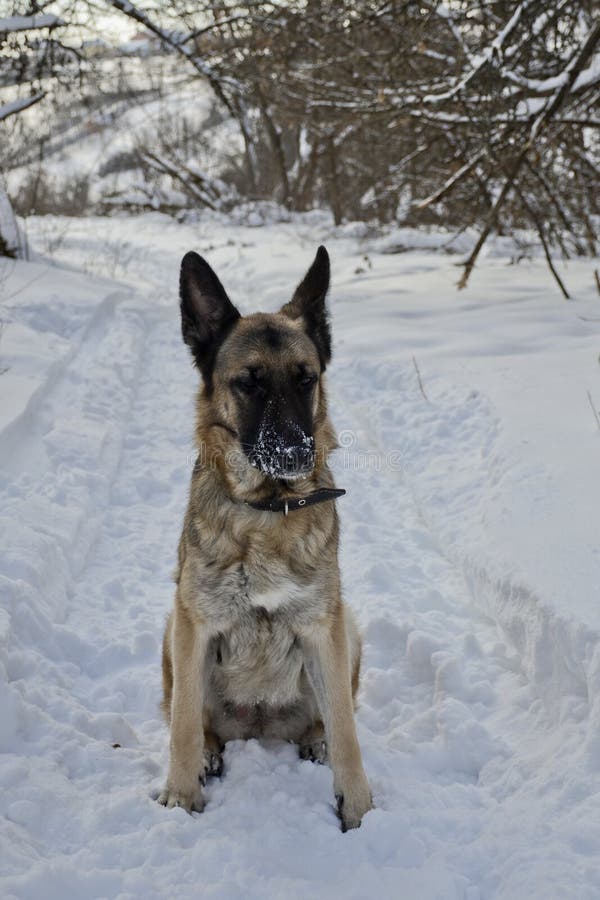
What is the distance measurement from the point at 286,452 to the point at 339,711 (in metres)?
1.03

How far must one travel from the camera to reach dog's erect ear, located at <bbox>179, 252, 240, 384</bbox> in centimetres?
313

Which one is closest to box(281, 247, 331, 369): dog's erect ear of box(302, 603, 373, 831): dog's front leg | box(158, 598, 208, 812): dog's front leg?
box(302, 603, 373, 831): dog's front leg

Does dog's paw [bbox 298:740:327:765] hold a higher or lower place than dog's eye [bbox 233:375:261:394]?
lower

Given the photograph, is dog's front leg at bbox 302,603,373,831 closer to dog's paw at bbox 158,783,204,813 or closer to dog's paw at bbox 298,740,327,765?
dog's paw at bbox 298,740,327,765

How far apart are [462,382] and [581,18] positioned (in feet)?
13.6

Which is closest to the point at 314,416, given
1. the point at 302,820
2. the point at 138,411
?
the point at 302,820

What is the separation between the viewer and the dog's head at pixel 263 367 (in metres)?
2.76

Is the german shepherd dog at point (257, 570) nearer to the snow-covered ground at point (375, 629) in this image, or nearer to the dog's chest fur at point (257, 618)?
the dog's chest fur at point (257, 618)

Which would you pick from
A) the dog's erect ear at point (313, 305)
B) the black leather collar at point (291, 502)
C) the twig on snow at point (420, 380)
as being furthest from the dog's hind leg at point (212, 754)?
the twig on snow at point (420, 380)

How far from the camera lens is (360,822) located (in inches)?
102

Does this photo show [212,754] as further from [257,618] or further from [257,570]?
[257,570]

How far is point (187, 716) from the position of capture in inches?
107

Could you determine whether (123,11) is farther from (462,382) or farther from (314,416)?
(314,416)

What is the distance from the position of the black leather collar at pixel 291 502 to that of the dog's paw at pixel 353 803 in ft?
3.49
